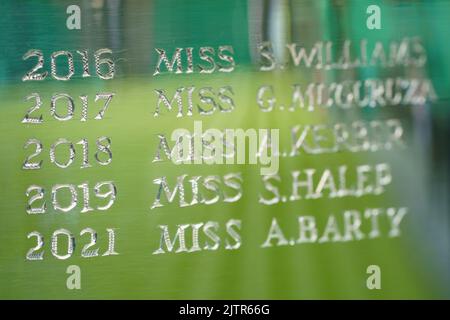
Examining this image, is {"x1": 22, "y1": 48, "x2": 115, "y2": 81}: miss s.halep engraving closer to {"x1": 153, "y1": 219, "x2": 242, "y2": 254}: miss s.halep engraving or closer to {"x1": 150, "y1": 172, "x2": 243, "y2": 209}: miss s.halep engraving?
{"x1": 150, "y1": 172, "x2": 243, "y2": 209}: miss s.halep engraving

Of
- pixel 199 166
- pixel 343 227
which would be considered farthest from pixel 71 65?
pixel 343 227

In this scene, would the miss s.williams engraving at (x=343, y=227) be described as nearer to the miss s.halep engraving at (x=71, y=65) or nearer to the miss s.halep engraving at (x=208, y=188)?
the miss s.halep engraving at (x=208, y=188)

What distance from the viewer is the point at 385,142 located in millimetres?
1769

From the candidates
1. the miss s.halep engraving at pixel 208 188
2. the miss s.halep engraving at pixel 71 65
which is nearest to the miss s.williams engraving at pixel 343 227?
the miss s.halep engraving at pixel 208 188

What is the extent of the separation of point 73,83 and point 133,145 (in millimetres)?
235

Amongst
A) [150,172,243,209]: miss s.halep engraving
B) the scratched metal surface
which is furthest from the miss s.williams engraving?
[150,172,243,209]: miss s.halep engraving

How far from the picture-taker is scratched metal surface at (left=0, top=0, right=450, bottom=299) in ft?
5.66

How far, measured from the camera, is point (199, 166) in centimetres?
175

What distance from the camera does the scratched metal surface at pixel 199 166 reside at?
1.72m

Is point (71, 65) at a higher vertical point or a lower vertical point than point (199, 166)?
higher

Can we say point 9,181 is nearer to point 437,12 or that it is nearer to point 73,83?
point 73,83

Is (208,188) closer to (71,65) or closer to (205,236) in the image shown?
(205,236)

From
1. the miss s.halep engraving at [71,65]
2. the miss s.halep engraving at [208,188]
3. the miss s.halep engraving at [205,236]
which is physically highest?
the miss s.halep engraving at [71,65]
